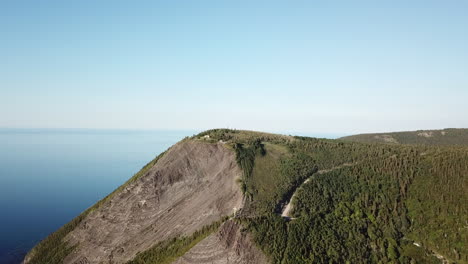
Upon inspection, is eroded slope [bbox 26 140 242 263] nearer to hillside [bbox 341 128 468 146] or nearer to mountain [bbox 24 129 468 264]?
mountain [bbox 24 129 468 264]

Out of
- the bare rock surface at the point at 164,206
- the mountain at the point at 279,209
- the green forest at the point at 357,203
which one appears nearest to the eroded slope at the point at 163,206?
the bare rock surface at the point at 164,206

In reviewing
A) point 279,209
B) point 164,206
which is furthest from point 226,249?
point 164,206

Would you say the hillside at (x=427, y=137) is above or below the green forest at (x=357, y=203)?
above

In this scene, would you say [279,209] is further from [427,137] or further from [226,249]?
[427,137]

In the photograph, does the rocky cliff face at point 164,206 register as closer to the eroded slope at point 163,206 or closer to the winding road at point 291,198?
the eroded slope at point 163,206

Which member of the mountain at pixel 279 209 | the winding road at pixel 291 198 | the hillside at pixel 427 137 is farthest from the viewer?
the hillside at pixel 427 137

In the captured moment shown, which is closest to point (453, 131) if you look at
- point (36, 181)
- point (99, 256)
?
point (99, 256)

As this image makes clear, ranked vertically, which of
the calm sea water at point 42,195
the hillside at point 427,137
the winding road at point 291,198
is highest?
the hillside at point 427,137

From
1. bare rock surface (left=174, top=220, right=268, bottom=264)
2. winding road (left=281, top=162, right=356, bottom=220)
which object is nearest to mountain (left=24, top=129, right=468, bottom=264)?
bare rock surface (left=174, top=220, right=268, bottom=264)
